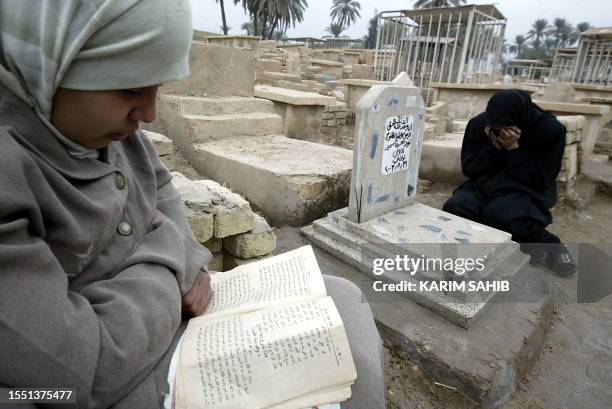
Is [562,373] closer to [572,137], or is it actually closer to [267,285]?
[267,285]

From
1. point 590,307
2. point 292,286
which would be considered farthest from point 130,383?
point 590,307

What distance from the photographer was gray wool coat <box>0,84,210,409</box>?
23.6 inches

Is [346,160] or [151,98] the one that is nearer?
[151,98]

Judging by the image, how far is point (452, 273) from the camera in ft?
7.64

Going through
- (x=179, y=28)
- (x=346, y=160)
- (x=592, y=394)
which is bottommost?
(x=592, y=394)

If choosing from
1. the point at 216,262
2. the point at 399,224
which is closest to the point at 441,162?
the point at 399,224

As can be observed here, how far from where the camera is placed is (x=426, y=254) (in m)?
2.46

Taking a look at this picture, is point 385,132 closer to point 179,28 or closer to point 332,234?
point 332,234

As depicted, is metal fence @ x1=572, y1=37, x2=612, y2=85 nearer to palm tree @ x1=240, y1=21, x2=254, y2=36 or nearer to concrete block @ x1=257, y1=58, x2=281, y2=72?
concrete block @ x1=257, y1=58, x2=281, y2=72

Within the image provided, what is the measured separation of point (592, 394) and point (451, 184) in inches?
118

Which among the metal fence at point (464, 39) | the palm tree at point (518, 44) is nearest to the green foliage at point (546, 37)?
the palm tree at point (518, 44)

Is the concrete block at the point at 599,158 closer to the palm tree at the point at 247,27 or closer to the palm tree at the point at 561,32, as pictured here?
the palm tree at the point at 247,27

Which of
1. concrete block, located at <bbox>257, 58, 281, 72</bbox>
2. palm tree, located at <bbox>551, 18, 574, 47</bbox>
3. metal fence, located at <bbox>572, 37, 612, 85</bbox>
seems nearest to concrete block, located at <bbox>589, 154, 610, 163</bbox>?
concrete block, located at <bbox>257, 58, 281, 72</bbox>

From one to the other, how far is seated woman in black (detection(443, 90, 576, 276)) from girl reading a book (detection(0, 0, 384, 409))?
8.84ft
